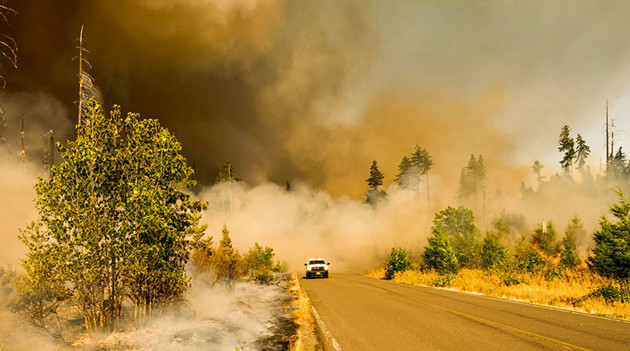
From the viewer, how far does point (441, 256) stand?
26.0 metres

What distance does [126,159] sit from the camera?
8.53 meters

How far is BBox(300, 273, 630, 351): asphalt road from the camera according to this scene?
22.4ft

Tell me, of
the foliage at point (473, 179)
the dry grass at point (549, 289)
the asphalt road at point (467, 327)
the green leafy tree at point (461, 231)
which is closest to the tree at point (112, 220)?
the asphalt road at point (467, 327)

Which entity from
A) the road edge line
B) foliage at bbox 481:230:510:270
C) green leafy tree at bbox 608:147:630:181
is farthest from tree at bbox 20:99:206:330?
green leafy tree at bbox 608:147:630:181

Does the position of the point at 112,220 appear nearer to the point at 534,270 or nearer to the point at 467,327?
the point at 467,327

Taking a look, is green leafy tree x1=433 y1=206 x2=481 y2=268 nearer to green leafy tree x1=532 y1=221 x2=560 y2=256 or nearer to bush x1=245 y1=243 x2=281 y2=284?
bush x1=245 y1=243 x2=281 y2=284

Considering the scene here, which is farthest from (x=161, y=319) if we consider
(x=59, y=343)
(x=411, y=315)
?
(x=411, y=315)

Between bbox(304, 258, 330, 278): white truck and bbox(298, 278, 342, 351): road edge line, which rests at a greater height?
bbox(298, 278, 342, 351): road edge line

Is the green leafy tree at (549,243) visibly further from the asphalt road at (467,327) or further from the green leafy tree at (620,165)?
the green leafy tree at (620,165)

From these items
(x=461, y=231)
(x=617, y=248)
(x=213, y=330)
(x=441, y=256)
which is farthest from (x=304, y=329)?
(x=461, y=231)

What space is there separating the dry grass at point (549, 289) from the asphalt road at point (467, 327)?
1.07 meters

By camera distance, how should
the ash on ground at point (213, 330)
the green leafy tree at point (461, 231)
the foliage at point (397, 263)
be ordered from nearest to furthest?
the ash on ground at point (213, 330) → the green leafy tree at point (461, 231) → the foliage at point (397, 263)

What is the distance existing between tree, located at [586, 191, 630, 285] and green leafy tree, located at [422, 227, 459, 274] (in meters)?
10.8

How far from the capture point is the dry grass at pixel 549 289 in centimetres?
1051
